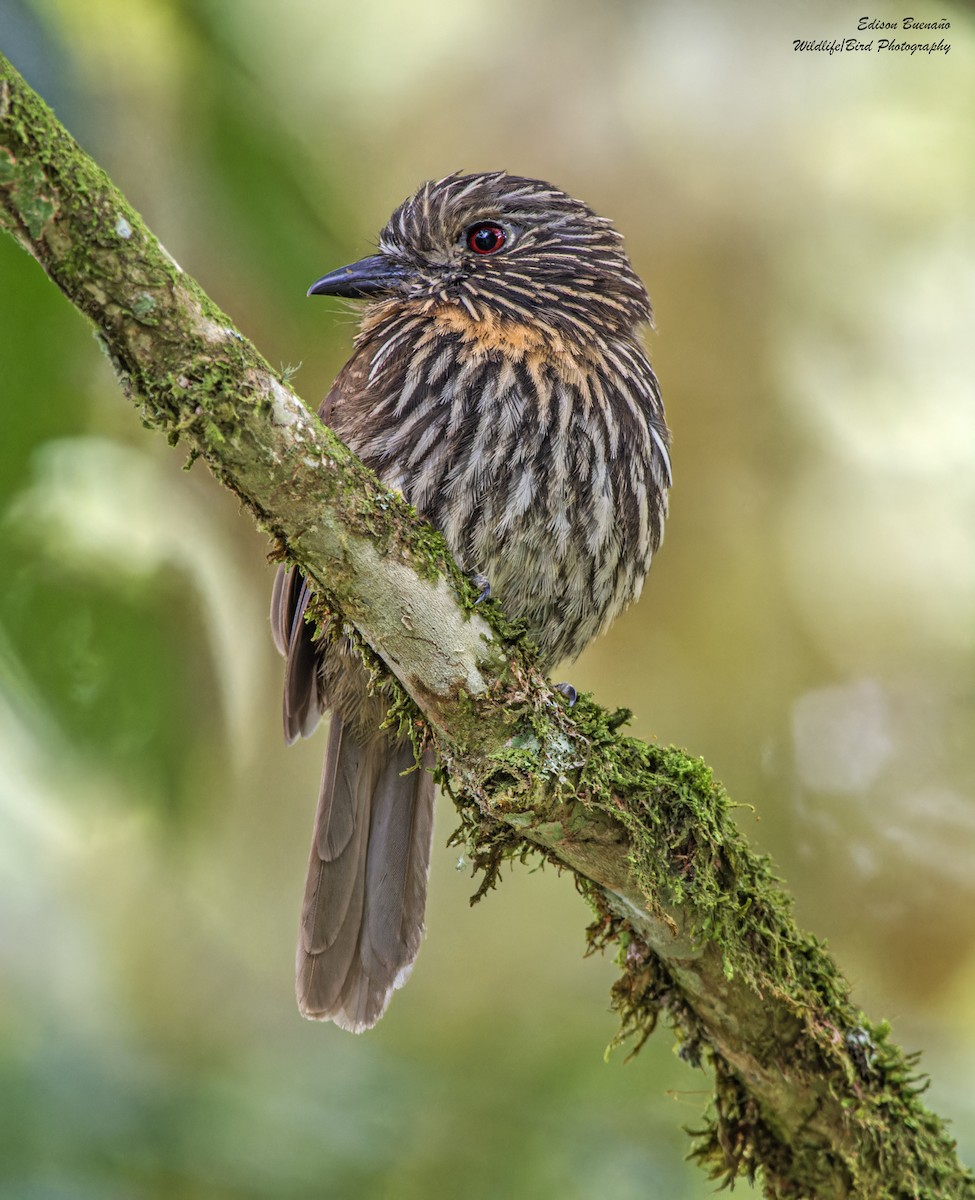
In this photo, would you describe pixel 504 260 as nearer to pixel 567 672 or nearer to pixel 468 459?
pixel 468 459

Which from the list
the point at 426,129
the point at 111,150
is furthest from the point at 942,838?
the point at 111,150

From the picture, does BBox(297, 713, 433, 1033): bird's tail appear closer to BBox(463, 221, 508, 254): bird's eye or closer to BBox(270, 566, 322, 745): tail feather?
BBox(270, 566, 322, 745): tail feather

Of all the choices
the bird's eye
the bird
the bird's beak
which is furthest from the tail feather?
the bird's eye

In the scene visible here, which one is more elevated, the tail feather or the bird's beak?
the bird's beak

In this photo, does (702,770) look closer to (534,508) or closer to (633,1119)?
(534,508)

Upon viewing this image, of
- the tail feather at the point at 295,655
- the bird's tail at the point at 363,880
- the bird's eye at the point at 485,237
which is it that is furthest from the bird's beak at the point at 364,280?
the bird's tail at the point at 363,880

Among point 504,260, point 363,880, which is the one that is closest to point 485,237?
point 504,260
